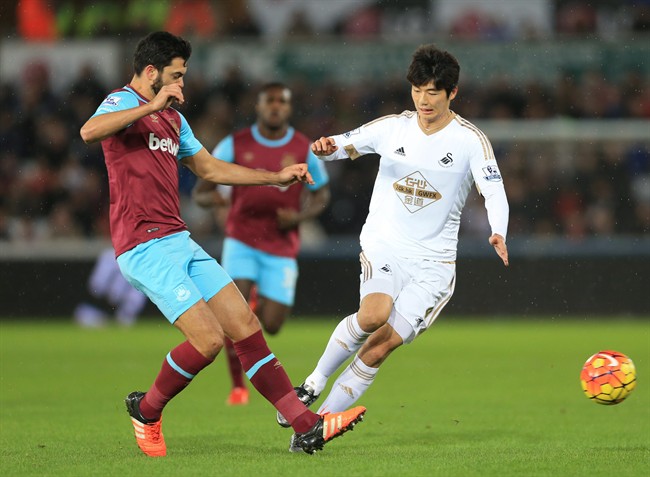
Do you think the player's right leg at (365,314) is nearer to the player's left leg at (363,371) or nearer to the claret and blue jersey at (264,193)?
the player's left leg at (363,371)

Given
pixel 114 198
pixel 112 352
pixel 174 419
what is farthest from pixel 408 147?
pixel 112 352

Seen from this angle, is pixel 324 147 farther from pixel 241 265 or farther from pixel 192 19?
pixel 192 19

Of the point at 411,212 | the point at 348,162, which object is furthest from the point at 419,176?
the point at 348,162

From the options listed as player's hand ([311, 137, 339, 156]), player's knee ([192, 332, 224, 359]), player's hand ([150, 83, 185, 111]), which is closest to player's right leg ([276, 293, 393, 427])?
player's knee ([192, 332, 224, 359])

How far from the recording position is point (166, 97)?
20.7 ft

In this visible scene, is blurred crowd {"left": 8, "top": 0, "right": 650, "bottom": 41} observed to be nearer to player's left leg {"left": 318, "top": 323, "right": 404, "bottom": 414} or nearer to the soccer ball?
the soccer ball

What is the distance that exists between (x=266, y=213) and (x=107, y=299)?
7.99m

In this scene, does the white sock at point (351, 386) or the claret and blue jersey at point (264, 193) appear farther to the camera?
the claret and blue jersey at point (264, 193)

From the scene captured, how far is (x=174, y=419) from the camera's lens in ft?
28.2

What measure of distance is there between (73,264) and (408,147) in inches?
447

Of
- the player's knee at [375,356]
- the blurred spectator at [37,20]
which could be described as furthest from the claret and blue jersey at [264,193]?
the blurred spectator at [37,20]

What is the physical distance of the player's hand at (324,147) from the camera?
7.21 meters

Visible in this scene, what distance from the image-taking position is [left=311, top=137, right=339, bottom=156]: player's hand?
721 cm

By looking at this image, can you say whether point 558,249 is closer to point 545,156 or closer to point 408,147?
point 545,156
